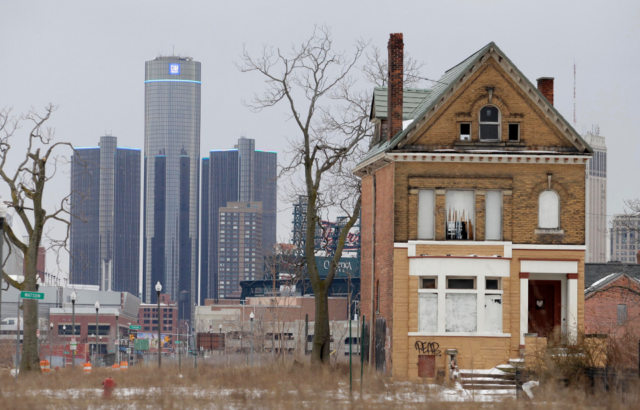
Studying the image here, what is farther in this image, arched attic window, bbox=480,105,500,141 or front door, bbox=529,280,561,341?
front door, bbox=529,280,561,341

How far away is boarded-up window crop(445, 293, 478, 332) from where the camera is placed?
1522 inches

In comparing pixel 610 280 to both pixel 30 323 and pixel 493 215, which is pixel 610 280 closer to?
pixel 493 215

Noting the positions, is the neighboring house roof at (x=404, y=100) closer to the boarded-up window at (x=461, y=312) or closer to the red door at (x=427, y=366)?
the boarded-up window at (x=461, y=312)

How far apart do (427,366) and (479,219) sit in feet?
21.6

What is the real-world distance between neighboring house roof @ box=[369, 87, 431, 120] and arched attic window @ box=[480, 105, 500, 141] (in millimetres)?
Answer: 4238

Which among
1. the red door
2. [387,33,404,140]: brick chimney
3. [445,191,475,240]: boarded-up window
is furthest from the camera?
[387,33,404,140]: brick chimney

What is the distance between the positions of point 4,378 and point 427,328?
17.7 metres

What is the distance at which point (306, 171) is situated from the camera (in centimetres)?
4475

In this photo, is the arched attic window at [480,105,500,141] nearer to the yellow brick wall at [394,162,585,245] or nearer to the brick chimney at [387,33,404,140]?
the yellow brick wall at [394,162,585,245]

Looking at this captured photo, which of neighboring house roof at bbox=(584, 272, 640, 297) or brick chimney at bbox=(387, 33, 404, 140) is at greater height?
brick chimney at bbox=(387, 33, 404, 140)

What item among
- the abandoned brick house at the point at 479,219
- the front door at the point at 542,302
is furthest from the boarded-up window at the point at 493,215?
the front door at the point at 542,302

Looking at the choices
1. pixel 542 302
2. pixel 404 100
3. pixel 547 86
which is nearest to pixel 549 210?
pixel 542 302

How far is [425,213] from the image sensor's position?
3959 centimetres

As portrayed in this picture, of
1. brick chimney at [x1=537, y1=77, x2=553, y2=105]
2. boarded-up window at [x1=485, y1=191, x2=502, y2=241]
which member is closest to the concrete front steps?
boarded-up window at [x1=485, y1=191, x2=502, y2=241]
